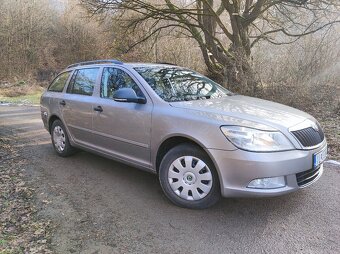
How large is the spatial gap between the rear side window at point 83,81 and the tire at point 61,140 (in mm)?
726

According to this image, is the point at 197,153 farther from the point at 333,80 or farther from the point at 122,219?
the point at 333,80

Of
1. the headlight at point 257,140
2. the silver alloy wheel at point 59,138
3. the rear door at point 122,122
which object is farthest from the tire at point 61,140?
the headlight at point 257,140

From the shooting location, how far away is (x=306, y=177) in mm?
3693

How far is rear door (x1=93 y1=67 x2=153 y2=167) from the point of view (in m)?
4.33

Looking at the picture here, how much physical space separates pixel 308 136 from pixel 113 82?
2.78 m

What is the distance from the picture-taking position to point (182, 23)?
13.9 meters

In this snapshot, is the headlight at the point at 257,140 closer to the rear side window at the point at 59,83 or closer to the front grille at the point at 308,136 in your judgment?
the front grille at the point at 308,136

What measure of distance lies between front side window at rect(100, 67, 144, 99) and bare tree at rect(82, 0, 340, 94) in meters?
6.14

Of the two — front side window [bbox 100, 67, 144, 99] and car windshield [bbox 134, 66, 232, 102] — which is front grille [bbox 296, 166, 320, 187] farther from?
front side window [bbox 100, 67, 144, 99]

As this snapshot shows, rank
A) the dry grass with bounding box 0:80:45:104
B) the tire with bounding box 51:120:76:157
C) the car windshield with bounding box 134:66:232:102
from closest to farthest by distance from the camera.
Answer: the car windshield with bounding box 134:66:232:102 < the tire with bounding box 51:120:76:157 < the dry grass with bounding box 0:80:45:104

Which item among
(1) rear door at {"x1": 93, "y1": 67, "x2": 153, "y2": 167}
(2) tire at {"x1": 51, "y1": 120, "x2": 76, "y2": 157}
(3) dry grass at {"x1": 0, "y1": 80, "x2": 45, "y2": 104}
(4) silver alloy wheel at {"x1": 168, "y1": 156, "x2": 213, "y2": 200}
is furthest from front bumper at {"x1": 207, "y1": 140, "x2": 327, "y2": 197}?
(3) dry grass at {"x1": 0, "y1": 80, "x2": 45, "y2": 104}

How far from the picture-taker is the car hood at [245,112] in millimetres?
3654

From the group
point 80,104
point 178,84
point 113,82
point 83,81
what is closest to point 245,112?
point 178,84

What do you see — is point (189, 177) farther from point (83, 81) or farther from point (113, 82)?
point (83, 81)
